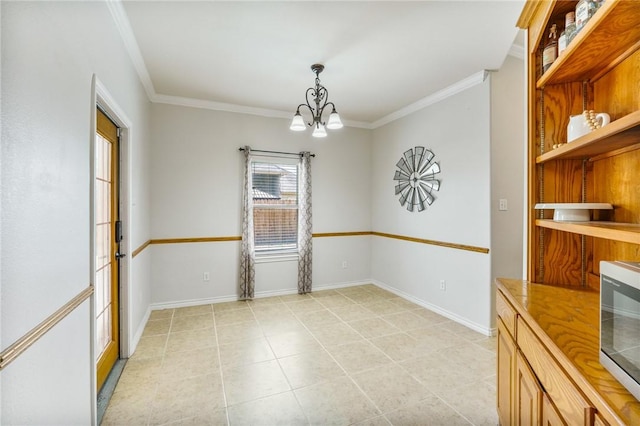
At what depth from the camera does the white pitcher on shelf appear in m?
1.35

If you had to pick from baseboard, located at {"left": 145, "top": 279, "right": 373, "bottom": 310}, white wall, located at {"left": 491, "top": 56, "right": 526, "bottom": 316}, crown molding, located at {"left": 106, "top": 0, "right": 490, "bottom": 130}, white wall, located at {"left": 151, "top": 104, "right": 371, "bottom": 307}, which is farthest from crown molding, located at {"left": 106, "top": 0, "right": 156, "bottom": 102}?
white wall, located at {"left": 491, "top": 56, "right": 526, "bottom": 316}

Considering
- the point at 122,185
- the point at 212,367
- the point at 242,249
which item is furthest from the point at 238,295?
the point at 122,185

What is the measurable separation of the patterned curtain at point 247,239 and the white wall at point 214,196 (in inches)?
4.2

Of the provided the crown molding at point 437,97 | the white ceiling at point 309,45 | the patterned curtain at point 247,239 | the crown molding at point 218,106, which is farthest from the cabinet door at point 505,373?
the crown molding at point 218,106

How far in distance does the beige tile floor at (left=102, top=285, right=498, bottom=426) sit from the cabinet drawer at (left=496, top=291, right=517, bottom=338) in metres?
0.73

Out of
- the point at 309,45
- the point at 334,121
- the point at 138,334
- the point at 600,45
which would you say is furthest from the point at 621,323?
the point at 138,334

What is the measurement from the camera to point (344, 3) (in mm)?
2109

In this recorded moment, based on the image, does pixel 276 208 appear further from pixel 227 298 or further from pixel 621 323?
pixel 621 323

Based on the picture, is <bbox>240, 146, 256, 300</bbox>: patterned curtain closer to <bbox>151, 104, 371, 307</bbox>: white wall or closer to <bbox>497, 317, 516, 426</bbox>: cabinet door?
<bbox>151, 104, 371, 307</bbox>: white wall

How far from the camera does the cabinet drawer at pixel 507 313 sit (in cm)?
151

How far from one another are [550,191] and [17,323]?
2.47 meters

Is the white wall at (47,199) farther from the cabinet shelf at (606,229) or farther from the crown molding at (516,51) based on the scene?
the crown molding at (516,51)

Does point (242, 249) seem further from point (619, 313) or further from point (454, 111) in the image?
point (619, 313)

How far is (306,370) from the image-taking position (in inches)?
97.8
